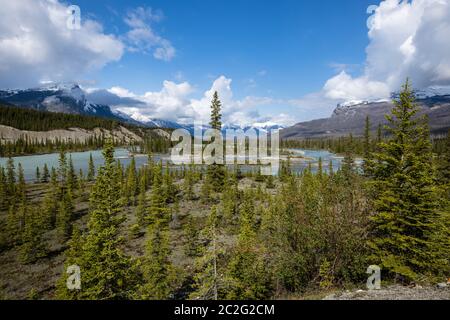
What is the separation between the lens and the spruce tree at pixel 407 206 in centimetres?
1714

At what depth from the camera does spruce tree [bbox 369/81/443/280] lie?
17141 mm

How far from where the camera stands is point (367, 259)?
1839 centimetres

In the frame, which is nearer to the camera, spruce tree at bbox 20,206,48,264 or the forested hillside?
the forested hillside

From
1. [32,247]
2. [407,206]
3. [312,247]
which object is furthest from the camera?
[32,247]

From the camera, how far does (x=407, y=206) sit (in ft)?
57.9

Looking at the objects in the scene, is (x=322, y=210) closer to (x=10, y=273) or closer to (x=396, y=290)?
(x=396, y=290)

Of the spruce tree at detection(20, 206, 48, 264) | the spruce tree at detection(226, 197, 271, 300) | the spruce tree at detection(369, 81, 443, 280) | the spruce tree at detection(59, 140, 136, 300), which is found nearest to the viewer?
the spruce tree at detection(59, 140, 136, 300)

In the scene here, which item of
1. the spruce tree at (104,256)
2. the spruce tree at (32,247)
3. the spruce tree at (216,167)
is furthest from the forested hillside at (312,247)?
the spruce tree at (216,167)

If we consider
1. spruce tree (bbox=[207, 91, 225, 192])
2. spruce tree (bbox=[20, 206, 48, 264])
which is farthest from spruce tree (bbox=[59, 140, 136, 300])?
spruce tree (bbox=[207, 91, 225, 192])

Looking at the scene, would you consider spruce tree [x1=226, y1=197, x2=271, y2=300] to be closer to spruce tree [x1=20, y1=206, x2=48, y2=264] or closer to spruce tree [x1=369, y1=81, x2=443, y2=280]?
spruce tree [x1=369, y1=81, x2=443, y2=280]

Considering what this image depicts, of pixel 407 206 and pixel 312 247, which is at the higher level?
pixel 407 206

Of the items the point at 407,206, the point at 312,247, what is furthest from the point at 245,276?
the point at 407,206

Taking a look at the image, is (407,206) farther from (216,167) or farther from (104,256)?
(216,167)
